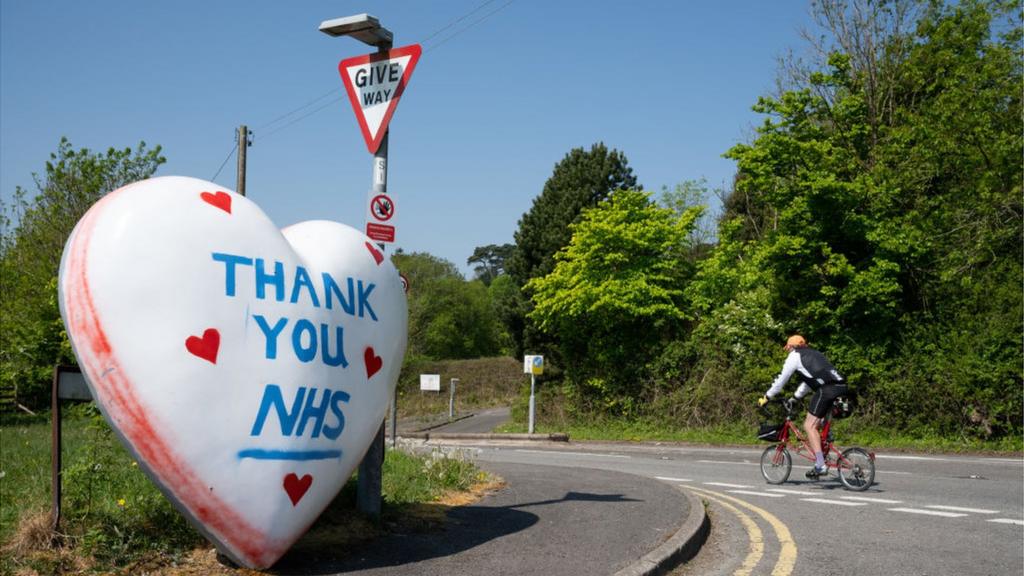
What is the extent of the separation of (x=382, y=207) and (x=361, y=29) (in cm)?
158

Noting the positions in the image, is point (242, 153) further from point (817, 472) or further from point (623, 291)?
point (817, 472)

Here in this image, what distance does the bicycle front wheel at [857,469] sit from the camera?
432 inches

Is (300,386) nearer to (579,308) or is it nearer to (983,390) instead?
(983,390)

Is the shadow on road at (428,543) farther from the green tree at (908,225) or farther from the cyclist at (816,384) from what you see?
the green tree at (908,225)

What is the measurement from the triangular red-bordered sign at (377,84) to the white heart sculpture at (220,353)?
1972 mm

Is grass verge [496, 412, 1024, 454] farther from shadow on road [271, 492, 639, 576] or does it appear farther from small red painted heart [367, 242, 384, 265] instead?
small red painted heart [367, 242, 384, 265]

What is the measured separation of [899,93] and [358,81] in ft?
74.4

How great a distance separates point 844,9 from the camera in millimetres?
26141

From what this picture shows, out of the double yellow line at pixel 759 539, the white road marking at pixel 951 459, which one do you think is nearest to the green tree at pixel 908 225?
the white road marking at pixel 951 459

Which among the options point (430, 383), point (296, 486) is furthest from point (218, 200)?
point (430, 383)

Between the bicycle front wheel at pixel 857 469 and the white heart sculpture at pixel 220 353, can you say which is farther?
the bicycle front wheel at pixel 857 469

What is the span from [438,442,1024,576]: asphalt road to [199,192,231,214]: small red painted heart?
3414 mm

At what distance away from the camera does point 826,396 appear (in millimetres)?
10758

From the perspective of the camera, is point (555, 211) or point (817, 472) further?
point (555, 211)
